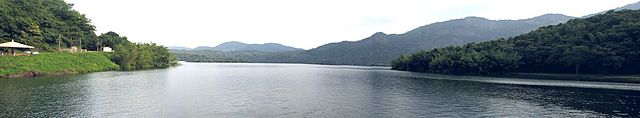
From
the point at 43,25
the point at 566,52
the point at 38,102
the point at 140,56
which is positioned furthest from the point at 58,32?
the point at 566,52

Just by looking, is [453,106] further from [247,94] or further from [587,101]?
[247,94]

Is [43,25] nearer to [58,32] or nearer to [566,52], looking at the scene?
[58,32]

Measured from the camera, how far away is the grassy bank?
87812mm

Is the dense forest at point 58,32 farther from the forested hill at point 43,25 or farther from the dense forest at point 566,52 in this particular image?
the dense forest at point 566,52

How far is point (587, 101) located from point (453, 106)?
785 inches

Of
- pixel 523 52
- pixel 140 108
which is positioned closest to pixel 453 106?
pixel 140 108

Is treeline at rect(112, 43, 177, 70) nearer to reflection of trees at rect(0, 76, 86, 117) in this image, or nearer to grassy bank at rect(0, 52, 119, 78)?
grassy bank at rect(0, 52, 119, 78)

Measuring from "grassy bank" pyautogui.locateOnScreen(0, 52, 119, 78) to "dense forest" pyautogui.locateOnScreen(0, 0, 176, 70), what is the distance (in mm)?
11302

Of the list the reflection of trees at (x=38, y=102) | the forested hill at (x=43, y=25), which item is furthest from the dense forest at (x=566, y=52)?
the forested hill at (x=43, y=25)

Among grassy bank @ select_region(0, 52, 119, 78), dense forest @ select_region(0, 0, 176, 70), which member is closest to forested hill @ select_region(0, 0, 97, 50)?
dense forest @ select_region(0, 0, 176, 70)

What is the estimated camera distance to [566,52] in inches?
4594

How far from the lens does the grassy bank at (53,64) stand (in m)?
87.8

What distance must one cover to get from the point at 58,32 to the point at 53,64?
4427cm

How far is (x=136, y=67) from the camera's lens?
493 ft
